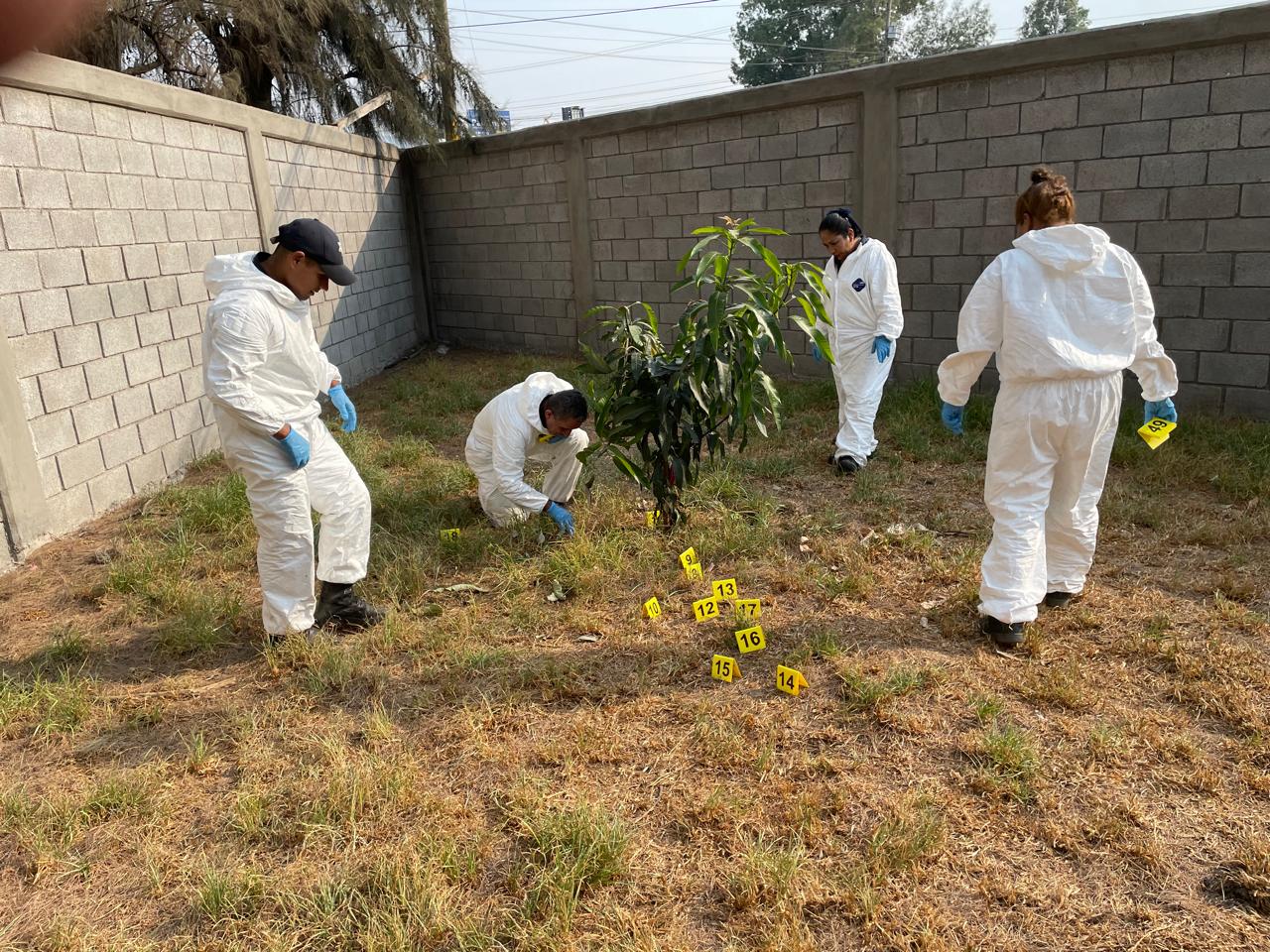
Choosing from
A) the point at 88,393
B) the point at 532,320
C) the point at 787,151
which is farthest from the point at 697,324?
the point at 532,320

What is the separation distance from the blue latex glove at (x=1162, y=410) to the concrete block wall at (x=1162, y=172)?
3043 millimetres

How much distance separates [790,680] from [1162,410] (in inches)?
68.8

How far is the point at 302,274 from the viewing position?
333cm

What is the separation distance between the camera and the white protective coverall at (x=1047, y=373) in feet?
9.75

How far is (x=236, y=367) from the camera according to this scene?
3135 mm

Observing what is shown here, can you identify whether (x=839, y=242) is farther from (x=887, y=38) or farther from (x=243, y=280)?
(x=887, y=38)

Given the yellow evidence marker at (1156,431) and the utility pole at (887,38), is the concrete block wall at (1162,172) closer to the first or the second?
the yellow evidence marker at (1156,431)

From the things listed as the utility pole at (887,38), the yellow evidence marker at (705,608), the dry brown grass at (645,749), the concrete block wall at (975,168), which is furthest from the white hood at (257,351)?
the utility pole at (887,38)

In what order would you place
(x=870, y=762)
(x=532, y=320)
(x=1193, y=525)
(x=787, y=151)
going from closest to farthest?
→ (x=870, y=762) → (x=1193, y=525) → (x=787, y=151) → (x=532, y=320)

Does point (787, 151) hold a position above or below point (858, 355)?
above

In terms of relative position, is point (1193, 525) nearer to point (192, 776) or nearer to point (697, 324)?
point (697, 324)

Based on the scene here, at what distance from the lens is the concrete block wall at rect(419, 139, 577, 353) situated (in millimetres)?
9312

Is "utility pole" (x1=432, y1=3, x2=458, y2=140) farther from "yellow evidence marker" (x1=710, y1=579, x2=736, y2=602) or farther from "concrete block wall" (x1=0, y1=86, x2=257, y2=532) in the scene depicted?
"yellow evidence marker" (x1=710, y1=579, x2=736, y2=602)

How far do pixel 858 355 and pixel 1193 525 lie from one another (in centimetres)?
202
